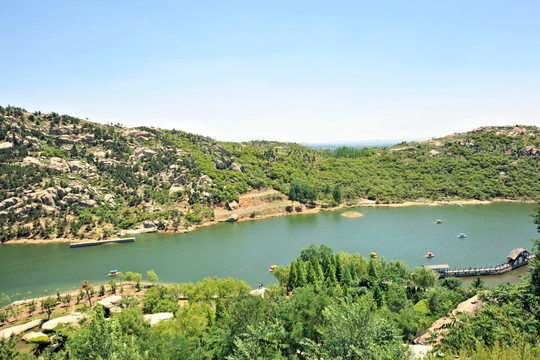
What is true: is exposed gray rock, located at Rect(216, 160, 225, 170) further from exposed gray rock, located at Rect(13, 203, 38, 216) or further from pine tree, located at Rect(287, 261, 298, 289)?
pine tree, located at Rect(287, 261, 298, 289)

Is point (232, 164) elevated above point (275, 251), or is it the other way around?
point (232, 164)

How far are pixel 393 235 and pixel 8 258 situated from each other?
74.6 metres

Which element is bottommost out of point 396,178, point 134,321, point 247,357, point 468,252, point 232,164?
point 468,252

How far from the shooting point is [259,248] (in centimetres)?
5400

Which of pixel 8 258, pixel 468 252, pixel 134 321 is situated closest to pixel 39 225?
pixel 8 258

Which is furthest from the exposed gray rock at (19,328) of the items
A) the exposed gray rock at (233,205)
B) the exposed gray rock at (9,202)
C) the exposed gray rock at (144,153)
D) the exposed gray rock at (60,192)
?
the exposed gray rock at (144,153)

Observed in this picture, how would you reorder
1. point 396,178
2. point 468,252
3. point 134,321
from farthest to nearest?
point 396,178, point 468,252, point 134,321

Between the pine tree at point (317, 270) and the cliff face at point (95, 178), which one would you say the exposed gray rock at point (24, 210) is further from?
the pine tree at point (317, 270)

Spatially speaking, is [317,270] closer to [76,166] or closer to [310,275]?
[310,275]

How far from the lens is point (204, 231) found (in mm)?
68188

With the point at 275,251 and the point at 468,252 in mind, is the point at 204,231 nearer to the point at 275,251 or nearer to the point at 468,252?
the point at 275,251

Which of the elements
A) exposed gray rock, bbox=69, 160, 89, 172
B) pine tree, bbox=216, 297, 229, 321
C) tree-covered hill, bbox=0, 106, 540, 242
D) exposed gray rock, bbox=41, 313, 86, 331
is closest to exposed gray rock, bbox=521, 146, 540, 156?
tree-covered hill, bbox=0, 106, 540, 242

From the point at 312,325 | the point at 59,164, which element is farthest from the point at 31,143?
the point at 312,325

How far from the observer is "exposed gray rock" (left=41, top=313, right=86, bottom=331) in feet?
89.4
